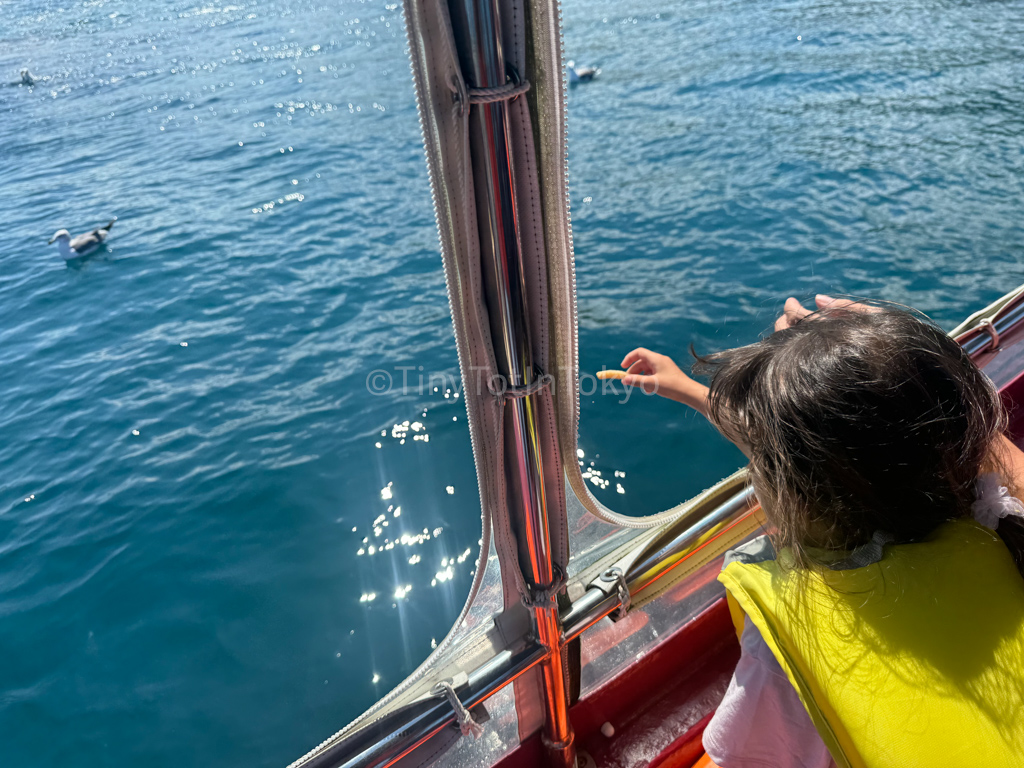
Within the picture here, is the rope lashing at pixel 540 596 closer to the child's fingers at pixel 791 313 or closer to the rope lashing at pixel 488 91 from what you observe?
the child's fingers at pixel 791 313

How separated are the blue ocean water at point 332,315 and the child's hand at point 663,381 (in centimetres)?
234

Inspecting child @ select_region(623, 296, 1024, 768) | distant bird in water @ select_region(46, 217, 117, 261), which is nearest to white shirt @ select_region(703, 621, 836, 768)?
child @ select_region(623, 296, 1024, 768)

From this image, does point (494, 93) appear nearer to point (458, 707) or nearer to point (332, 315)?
point (458, 707)

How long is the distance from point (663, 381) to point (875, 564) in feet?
1.73

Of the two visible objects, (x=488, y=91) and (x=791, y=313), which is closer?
(x=488, y=91)

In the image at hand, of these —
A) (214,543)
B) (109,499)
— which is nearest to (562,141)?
(214,543)

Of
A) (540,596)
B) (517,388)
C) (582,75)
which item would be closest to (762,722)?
(540,596)

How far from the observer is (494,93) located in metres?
0.65

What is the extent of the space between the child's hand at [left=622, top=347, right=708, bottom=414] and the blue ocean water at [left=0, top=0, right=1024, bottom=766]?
7.68 feet

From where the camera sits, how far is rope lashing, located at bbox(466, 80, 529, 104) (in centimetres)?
65

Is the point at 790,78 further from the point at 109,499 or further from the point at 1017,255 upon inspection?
the point at 109,499

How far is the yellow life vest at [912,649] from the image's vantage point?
2.31 ft

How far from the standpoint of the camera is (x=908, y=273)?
518 centimetres

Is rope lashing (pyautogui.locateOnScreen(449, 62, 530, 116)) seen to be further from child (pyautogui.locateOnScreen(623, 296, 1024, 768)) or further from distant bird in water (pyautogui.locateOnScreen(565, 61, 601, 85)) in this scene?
distant bird in water (pyautogui.locateOnScreen(565, 61, 601, 85))
